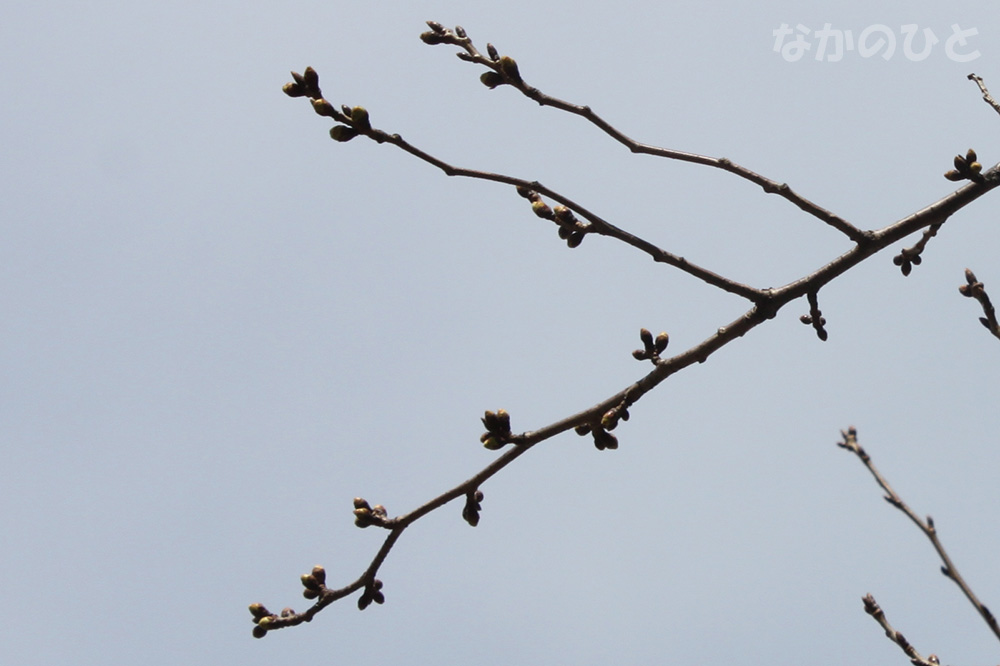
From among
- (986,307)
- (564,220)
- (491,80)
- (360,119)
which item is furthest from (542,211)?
(986,307)

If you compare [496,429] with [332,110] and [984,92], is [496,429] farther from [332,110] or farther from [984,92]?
[984,92]

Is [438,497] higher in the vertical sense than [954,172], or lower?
lower

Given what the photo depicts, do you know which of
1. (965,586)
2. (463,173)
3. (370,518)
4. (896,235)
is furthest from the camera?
(896,235)

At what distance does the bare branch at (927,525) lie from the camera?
10.3 feet

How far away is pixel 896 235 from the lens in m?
4.66

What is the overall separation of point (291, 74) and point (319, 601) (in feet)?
7.43

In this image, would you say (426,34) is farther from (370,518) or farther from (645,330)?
(370,518)

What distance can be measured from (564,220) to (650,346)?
0.69 meters

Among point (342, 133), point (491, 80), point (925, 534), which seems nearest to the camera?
point (925, 534)

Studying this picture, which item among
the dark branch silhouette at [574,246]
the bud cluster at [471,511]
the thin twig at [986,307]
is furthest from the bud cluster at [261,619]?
the thin twig at [986,307]

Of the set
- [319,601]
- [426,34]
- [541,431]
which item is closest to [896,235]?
[541,431]

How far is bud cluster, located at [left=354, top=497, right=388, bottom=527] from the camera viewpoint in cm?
431

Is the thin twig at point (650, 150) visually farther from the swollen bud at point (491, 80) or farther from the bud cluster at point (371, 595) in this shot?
the bud cluster at point (371, 595)

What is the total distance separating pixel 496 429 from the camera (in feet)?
13.7
